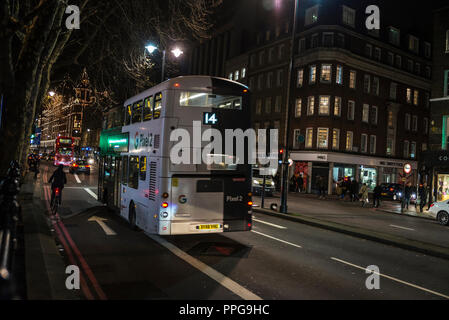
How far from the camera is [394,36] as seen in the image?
44906mm

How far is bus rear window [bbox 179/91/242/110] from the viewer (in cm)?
906

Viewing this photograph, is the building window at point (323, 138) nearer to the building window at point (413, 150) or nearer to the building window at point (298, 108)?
the building window at point (298, 108)

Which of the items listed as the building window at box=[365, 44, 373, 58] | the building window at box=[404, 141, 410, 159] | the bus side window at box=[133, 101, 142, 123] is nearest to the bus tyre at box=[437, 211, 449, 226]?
the bus side window at box=[133, 101, 142, 123]

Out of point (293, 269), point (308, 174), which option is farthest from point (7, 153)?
point (308, 174)

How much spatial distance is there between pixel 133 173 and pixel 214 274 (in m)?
5.36

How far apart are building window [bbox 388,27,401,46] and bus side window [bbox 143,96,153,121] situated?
140 ft

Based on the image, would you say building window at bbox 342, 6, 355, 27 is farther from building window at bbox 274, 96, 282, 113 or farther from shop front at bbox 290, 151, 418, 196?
shop front at bbox 290, 151, 418, 196

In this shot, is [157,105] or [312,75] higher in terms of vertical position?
[312,75]

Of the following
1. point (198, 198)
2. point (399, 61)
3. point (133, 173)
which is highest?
point (399, 61)

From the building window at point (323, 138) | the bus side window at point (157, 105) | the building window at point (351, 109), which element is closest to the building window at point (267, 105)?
the building window at point (323, 138)


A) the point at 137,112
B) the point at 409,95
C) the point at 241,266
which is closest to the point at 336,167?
the point at 409,95

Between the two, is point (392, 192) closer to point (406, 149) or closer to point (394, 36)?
point (406, 149)

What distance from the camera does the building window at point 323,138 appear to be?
39.0 metres
